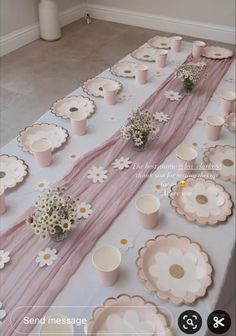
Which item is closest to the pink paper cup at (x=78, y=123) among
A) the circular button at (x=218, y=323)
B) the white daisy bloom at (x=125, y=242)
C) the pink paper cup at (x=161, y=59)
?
the white daisy bloom at (x=125, y=242)

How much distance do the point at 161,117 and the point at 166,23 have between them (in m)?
2.19

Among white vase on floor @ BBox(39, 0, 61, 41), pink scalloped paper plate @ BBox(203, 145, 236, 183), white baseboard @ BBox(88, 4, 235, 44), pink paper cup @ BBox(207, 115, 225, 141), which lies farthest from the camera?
white baseboard @ BBox(88, 4, 235, 44)

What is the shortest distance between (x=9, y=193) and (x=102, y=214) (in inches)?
11.2

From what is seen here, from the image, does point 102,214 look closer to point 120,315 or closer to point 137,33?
point 120,315

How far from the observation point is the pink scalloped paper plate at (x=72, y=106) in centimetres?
133

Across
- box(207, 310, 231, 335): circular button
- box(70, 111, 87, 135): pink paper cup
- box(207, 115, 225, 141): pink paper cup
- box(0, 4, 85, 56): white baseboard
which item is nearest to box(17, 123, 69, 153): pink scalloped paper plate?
box(70, 111, 87, 135): pink paper cup

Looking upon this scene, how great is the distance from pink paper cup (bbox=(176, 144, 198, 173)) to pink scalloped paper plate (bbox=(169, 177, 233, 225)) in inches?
1.5

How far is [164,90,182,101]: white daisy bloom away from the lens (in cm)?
144

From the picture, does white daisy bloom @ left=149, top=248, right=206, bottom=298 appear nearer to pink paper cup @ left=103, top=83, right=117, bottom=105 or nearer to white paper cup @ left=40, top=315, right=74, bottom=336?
white paper cup @ left=40, top=315, right=74, bottom=336

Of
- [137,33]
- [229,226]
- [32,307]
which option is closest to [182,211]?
[229,226]

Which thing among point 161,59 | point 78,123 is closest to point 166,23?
point 161,59

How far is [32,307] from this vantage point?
73cm

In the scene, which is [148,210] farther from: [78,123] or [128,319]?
[78,123]

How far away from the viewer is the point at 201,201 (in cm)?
96
